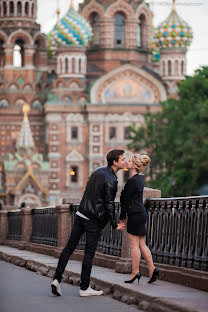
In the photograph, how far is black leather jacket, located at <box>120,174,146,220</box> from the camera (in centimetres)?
1312

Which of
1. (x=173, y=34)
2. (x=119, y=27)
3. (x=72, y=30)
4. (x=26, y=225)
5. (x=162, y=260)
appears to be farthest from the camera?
(x=119, y=27)

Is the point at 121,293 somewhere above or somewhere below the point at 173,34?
below

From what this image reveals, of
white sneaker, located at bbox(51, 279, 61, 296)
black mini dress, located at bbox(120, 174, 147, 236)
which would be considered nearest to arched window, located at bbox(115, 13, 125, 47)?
black mini dress, located at bbox(120, 174, 147, 236)

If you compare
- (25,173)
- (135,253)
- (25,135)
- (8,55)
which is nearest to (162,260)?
(135,253)

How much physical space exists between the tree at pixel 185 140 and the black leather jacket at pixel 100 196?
114ft

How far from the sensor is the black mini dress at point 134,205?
516 inches

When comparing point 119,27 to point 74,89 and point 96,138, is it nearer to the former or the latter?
point 74,89

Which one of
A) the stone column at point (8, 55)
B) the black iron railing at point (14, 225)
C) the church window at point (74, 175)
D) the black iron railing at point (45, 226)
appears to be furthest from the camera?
the stone column at point (8, 55)

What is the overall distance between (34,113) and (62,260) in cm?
6259

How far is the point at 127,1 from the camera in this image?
76.0 m

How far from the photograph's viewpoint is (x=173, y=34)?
73.7m

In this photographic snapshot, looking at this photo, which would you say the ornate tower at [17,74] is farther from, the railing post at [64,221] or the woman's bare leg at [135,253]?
the woman's bare leg at [135,253]

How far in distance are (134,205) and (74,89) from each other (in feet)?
Result: 199

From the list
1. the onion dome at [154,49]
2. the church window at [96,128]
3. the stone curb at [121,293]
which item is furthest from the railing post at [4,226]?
the onion dome at [154,49]
